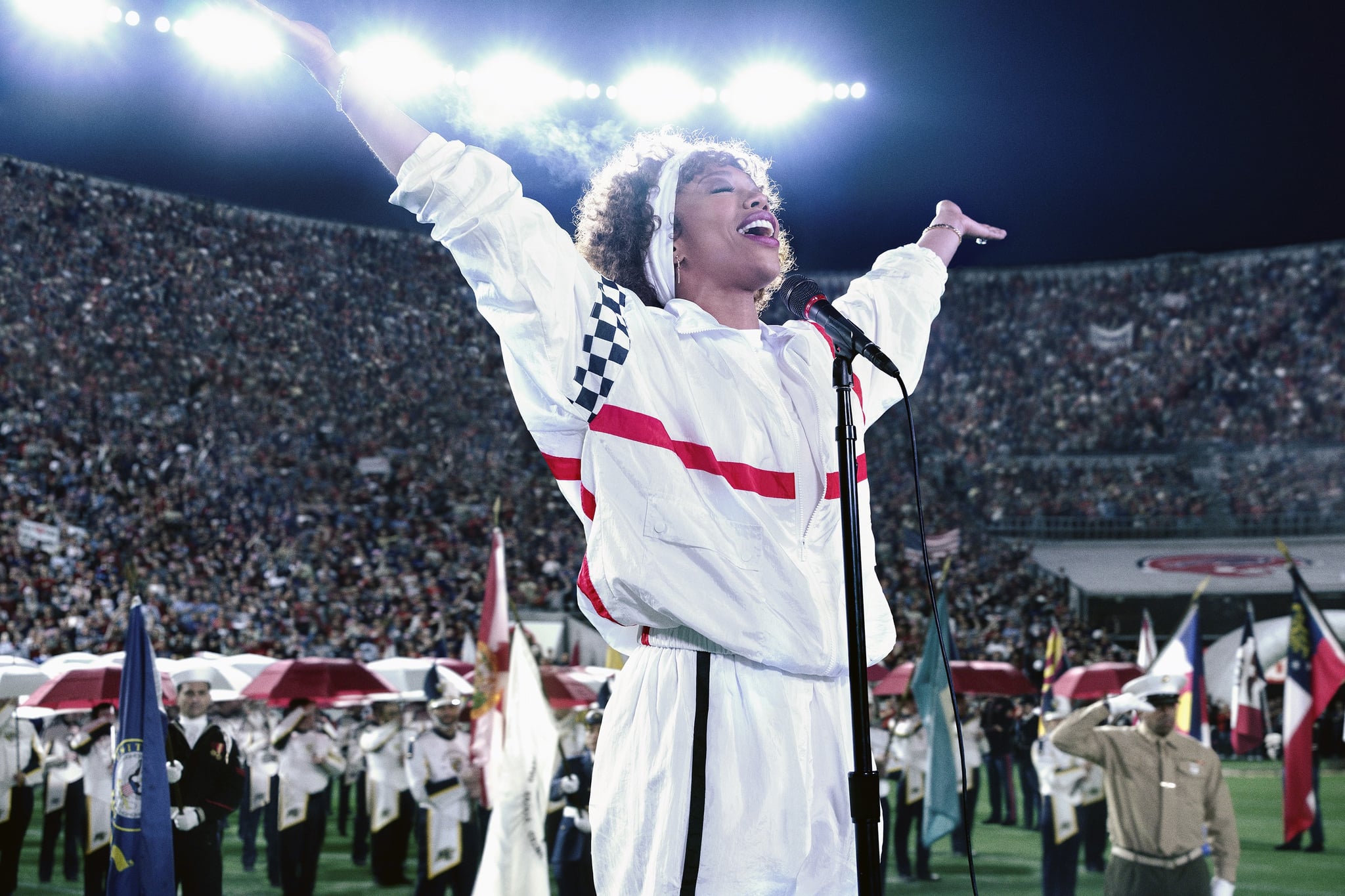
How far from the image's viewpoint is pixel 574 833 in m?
9.34

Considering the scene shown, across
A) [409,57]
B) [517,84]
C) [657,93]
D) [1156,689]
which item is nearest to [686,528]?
[1156,689]

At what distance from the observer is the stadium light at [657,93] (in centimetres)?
1742

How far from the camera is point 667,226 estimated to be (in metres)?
2.45

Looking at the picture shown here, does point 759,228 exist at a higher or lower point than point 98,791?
higher

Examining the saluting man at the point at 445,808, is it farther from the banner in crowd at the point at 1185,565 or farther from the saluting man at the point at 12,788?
the banner in crowd at the point at 1185,565

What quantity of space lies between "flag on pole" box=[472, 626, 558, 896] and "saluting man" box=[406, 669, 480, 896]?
1.42 meters

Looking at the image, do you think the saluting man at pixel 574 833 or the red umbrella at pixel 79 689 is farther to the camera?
the red umbrella at pixel 79 689

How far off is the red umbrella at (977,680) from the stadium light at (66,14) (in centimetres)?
1285

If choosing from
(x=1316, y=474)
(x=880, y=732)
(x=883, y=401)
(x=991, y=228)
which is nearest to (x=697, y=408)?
(x=883, y=401)

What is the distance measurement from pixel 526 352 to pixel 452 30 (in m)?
16.2

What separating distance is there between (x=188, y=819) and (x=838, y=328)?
7802mm

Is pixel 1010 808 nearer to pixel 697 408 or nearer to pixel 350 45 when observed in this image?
pixel 350 45

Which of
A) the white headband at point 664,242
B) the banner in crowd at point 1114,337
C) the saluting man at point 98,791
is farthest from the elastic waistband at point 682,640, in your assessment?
the banner in crowd at point 1114,337

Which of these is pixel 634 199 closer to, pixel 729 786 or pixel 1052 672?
pixel 729 786
